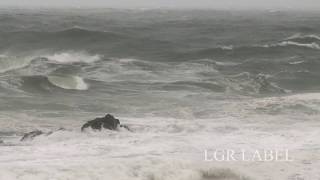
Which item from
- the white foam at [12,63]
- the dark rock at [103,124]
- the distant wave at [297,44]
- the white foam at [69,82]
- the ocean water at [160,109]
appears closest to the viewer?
the ocean water at [160,109]

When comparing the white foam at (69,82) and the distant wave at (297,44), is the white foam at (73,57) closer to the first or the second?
the white foam at (69,82)

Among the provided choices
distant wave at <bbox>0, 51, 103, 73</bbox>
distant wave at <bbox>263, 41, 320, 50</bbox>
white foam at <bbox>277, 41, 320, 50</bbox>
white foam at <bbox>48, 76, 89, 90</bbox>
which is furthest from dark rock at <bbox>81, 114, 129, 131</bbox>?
white foam at <bbox>277, 41, 320, 50</bbox>

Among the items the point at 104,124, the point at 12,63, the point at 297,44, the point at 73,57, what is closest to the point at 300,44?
the point at 297,44

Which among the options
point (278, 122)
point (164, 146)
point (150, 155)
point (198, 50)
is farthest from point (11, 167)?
point (198, 50)

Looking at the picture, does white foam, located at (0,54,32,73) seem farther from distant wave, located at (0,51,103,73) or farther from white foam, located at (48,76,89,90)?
white foam, located at (48,76,89,90)

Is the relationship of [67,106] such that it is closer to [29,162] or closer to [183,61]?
[29,162]

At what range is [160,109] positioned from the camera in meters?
13.6

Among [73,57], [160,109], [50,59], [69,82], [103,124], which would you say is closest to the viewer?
[103,124]

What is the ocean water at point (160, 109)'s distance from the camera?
7359 mm

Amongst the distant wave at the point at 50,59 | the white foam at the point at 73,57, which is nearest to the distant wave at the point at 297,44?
the white foam at the point at 73,57

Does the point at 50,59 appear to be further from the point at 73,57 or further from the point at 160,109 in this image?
the point at 160,109

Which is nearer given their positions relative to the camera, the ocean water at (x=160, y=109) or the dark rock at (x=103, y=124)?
the ocean water at (x=160, y=109)

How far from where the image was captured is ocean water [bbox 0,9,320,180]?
24.1 feet

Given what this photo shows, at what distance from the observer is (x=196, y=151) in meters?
8.45
